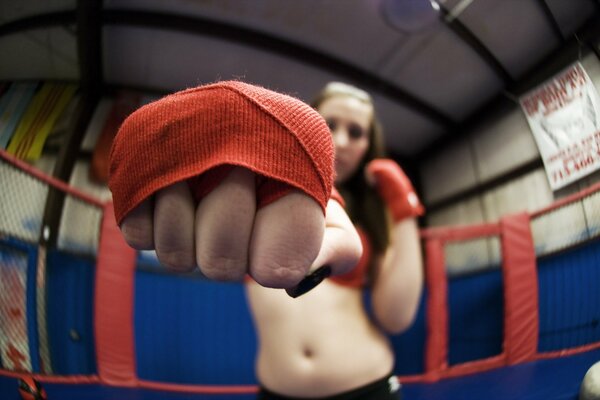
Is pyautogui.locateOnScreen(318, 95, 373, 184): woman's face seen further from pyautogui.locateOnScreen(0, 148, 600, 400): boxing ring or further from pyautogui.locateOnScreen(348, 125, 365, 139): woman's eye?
pyautogui.locateOnScreen(0, 148, 600, 400): boxing ring

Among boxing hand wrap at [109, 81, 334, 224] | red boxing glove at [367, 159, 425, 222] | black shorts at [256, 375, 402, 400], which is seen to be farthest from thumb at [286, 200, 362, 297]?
black shorts at [256, 375, 402, 400]

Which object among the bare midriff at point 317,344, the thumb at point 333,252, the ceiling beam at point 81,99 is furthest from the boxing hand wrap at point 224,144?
the bare midriff at point 317,344

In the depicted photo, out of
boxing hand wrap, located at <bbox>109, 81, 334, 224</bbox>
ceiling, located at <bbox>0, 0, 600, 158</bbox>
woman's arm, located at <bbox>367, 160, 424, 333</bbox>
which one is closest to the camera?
boxing hand wrap, located at <bbox>109, 81, 334, 224</bbox>

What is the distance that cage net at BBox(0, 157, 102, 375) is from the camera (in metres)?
0.27

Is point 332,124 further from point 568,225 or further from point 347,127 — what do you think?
point 568,225

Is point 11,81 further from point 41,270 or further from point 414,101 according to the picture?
point 414,101

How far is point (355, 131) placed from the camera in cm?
33

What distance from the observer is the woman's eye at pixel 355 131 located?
328 millimetres

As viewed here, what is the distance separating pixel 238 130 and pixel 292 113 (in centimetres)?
3

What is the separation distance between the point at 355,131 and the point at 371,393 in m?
0.31

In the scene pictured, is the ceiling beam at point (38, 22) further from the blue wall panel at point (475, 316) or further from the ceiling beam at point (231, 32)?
the blue wall panel at point (475, 316)

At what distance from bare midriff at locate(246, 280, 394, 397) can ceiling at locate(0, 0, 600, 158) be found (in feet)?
0.73

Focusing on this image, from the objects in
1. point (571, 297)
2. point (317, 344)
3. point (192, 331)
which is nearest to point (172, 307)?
point (192, 331)

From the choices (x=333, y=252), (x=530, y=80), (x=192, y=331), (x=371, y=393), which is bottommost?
(x=371, y=393)
